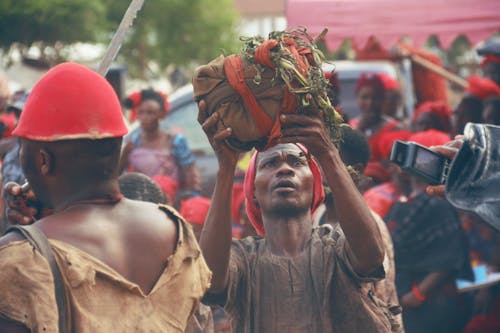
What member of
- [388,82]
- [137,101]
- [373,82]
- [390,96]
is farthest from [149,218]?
[390,96]

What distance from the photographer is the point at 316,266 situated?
448 centimetres

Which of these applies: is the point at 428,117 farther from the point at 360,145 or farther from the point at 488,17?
the point at 360,145

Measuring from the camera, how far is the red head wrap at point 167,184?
812 centimetres

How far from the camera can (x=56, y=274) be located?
10.1ft

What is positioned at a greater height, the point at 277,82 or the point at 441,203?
the point at 277,82

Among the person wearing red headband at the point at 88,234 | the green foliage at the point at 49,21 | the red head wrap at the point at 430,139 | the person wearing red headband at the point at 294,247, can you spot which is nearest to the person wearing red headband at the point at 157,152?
the red head wrap at the point at 430,139

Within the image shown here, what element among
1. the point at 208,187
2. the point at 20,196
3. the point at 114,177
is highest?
the point at 114,177

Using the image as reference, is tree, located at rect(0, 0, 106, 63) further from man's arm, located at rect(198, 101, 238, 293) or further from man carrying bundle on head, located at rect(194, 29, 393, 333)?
man's arm, located at rect(198, 101, 238, 293)

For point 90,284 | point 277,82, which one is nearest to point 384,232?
point 277,82

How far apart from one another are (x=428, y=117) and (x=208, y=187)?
7.67 ft

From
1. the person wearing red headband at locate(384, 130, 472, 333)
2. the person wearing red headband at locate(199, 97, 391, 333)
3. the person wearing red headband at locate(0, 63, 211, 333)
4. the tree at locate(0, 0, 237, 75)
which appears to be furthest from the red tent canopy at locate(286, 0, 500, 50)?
the tree at locate(0, 0, 237, 75)

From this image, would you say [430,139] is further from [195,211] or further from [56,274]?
[56,274]

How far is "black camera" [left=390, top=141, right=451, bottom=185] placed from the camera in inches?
143

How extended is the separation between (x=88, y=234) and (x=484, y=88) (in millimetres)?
6359
